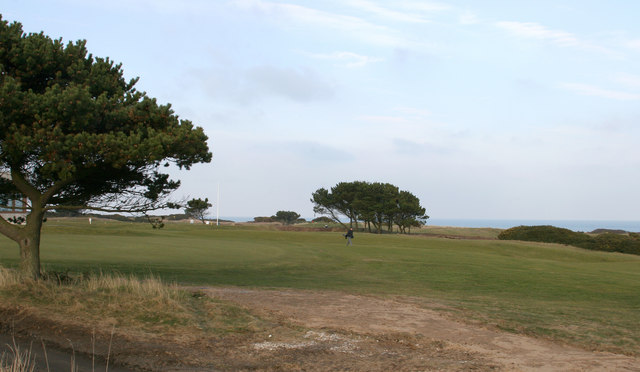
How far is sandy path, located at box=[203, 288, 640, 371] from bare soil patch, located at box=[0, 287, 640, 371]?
0.06 ft

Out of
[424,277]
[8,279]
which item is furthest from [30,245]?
[424,277]

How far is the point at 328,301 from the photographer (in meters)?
13.0

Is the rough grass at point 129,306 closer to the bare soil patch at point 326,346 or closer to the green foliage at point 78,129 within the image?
the bare soil patch at point 326,346

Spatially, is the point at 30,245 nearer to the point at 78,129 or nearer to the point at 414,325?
the point at 78,129

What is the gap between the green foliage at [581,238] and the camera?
56125 millimetres

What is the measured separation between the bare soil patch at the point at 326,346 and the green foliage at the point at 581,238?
2098 inches

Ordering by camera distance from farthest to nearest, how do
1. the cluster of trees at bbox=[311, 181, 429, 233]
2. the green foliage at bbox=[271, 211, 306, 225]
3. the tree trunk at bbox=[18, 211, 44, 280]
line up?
the green foliage at bbox=[271, 211, 306, 225] → the cluster of trees at bbox=[311, 181, 429, 233] → the tree trunk at bbox=[18, 211, 44, 280]

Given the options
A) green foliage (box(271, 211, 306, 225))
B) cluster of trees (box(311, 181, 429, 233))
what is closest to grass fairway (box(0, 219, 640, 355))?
cluster of trees (box(311, 181, 429, 233))

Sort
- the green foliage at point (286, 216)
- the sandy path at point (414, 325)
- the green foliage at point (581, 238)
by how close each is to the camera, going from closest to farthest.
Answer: the sandy path at point (414, 325) → the green foliage at point (581, 238) → the green foliage at point (286, 216)

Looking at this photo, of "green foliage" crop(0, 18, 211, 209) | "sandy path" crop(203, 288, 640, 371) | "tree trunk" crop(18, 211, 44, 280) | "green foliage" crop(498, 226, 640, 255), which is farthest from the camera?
"green foliage" crop(498, 226, 640, 255)

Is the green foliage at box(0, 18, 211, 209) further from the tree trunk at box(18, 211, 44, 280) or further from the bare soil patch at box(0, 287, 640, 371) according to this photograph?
the bare soil patch at box(0, 287, 640, 371)

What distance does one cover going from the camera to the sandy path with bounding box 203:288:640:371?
7.65m

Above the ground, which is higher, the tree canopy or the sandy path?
the tree canopy

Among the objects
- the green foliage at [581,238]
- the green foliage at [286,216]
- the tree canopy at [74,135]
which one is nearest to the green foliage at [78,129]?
the tree canopy at [74,135]
